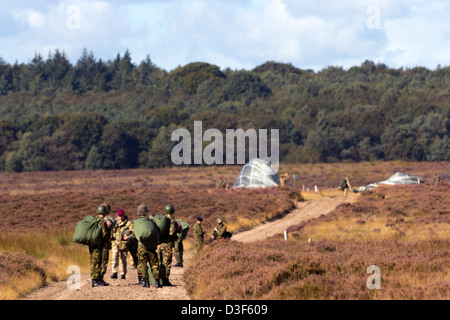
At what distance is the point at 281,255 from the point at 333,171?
78.3 m

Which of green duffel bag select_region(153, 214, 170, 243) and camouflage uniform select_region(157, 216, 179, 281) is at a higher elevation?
green duffel bag select_region(153, 214, 170, 243)

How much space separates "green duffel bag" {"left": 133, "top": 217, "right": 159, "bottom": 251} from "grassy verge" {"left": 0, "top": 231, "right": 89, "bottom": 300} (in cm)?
285

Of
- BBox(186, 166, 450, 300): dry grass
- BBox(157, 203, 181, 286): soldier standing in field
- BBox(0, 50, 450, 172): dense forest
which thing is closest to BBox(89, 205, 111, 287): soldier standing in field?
BBox(157, 203, 181, 286): soldier standing in field

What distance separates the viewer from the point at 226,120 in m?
126

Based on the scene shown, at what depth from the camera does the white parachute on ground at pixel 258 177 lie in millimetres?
56844

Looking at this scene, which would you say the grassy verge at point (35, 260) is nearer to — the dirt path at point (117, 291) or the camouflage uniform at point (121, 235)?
the dirt path at point (117, 291)

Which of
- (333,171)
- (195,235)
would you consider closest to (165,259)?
(195,235)

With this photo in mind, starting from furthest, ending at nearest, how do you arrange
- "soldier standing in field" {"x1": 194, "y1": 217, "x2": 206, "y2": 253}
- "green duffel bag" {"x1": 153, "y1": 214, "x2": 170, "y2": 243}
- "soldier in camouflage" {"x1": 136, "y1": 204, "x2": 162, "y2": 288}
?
"soldier standing in field" {"x1": 194, "y1": 217, "x2": 206, "y2": 253}, "green duffel bag" {"x1": 153, "y1": 214, "x2": 170, "y2": 243}, "soldier in camouflage" {"x1": 136, "y1": 204, "x2": 162, "y2": 288}

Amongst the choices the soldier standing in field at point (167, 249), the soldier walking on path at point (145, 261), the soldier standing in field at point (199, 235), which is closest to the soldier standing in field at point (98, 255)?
the soldier walking on path at point (145, 261)

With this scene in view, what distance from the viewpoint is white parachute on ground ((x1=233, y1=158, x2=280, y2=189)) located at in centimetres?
5684

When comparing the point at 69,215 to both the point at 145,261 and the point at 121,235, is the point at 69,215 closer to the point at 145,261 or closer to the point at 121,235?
the point at 121,235

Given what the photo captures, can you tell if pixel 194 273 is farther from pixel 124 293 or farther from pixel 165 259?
pixel 124 293

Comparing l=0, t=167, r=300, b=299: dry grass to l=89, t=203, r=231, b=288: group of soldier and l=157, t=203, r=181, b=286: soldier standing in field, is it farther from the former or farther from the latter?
l=157, t=203, r=181, b=286: soldier standing in field

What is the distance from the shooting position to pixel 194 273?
630 inches
